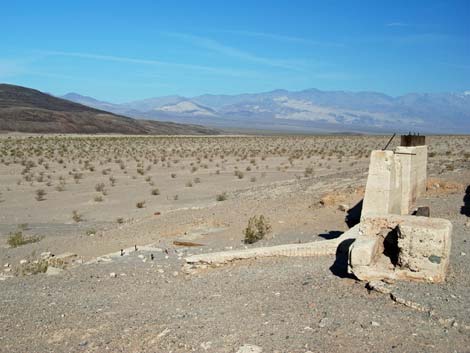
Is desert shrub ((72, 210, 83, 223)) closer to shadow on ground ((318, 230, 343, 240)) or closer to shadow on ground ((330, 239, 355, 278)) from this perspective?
shadow on ground ((318, 230, 343, 240))

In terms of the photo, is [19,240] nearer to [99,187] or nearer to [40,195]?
[40,195]

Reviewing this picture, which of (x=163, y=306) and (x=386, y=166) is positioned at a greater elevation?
(x=386, y=166)

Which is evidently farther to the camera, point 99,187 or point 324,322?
point 99,187

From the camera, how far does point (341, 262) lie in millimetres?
8789

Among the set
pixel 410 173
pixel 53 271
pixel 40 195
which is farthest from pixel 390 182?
A: pixel 40 195

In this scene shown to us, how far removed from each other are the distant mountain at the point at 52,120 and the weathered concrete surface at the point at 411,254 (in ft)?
292

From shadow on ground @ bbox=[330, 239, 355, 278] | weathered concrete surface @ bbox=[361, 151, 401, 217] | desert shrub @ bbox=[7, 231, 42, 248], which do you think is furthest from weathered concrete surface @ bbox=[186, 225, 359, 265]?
desert shrub @ bbox=[7, 231, 42, 248]

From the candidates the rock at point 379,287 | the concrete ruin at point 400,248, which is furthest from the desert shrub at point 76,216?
the rock at point 379,287

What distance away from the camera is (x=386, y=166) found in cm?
1102

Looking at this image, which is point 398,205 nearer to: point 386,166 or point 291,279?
point 386,166

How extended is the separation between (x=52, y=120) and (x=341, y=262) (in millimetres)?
97885

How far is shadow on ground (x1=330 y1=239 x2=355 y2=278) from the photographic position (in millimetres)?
8125

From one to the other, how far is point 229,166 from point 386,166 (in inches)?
942

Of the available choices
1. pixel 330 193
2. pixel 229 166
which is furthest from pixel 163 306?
pixel 229 166
